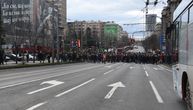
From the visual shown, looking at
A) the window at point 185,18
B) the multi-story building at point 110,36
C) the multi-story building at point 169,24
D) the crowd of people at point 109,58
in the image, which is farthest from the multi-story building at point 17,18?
the multi-story building at point 110,36

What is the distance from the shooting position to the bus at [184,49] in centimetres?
1056

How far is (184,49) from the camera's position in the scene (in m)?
11.6

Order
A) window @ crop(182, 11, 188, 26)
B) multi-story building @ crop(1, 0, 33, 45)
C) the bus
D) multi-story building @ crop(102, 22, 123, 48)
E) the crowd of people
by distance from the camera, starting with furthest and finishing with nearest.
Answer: multi-story building @ crop(102, 22, 123, 48)
the crowd of people
multi-story building @ crop(1, 0, 33, 45)
window @ crop(182, 11, 188, 26)
the bus

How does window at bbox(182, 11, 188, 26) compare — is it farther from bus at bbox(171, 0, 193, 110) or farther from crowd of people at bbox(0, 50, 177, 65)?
crowd of people at bbox(0, 50, 177, 65)

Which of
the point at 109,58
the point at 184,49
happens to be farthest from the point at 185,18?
the point at 109,58

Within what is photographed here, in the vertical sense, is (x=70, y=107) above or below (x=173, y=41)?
below

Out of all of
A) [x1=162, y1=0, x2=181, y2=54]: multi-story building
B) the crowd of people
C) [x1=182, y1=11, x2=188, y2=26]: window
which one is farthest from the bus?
the crowd of people

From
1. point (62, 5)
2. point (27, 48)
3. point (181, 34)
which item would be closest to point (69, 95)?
point (181, 34)

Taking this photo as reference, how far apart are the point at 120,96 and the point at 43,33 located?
7318 cm

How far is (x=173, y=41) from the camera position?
14422mm

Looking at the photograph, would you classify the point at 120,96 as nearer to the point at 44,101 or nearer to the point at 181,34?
the point at 44,101

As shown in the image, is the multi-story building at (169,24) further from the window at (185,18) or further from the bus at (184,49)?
the window at (185,18)

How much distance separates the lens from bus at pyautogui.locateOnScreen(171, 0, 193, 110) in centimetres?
1056

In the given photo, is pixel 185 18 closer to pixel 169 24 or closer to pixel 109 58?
pixel 169 24
